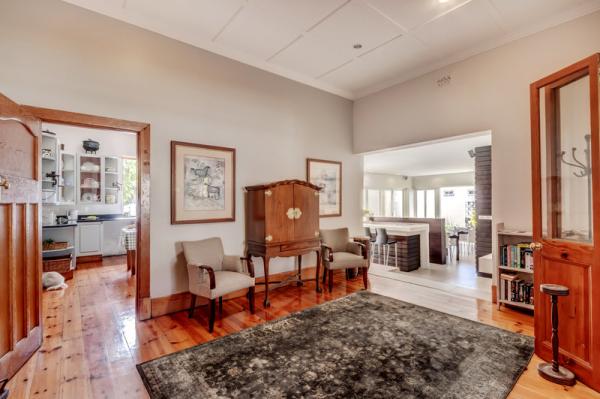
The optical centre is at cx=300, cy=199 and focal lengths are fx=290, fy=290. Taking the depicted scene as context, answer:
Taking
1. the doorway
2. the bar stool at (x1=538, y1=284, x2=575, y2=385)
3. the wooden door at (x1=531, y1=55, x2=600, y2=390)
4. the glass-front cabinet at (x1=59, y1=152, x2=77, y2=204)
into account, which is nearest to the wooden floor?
the bar stool at (x1=538, y1=284, x2=575, y2=385)

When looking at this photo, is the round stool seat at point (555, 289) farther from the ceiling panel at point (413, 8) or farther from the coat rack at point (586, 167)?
the ceiling panel at point (413, 8)

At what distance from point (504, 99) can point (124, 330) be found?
5081mm

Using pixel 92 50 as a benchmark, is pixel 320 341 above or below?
below

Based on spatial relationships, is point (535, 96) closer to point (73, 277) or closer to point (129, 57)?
point (129, 57)

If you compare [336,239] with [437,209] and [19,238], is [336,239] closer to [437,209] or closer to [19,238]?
[19,238]

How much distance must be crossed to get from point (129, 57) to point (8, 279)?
241 centimetres

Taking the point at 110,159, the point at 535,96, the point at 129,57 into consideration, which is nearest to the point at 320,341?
the point at 535,96

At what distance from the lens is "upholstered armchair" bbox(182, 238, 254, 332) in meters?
2.98

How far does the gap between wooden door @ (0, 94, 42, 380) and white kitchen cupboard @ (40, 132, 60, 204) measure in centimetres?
358

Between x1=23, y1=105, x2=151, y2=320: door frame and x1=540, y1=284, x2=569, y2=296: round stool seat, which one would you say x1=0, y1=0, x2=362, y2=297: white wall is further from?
x1=540, y1=284, x2=569, y2=296: round stool seat

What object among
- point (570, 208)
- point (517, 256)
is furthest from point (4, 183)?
point (517, 256)

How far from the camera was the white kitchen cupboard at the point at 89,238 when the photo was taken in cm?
610

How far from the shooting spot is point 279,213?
3863 mm

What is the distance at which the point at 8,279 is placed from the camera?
217cm
